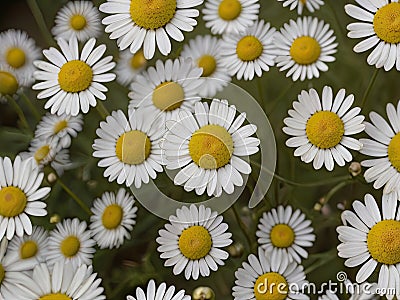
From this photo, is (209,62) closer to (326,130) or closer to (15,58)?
(326,130)

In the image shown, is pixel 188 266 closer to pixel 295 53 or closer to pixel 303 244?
pixel 303 244

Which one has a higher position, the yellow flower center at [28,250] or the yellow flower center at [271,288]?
the yellow flower center at [271,288]

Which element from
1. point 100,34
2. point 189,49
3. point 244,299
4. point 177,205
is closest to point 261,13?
point 189,49

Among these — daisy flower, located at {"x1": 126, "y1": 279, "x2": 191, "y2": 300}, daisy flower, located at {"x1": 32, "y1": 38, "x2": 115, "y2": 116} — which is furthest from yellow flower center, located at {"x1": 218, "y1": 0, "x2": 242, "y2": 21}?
daisy flower, located at {"x1": 126, "y1": 279, "x2": 191, "y2": 300}

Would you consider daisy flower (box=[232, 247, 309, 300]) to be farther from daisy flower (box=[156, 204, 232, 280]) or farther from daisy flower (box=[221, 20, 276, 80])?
daisy flower (box=[221, 20, 276, 80])

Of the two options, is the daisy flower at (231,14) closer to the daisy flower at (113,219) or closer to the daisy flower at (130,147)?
the daisy flower at (130,147)

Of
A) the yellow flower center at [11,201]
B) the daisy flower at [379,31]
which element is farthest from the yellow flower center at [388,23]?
the yellow flower center at [11,201]

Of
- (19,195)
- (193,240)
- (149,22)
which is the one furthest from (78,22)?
(193,240)
